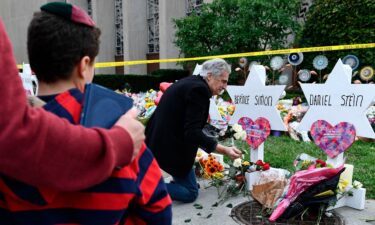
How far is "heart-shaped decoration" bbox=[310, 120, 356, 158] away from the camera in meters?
3.21

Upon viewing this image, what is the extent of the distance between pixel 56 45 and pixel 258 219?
257 cm

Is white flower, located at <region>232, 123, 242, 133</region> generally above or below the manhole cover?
above

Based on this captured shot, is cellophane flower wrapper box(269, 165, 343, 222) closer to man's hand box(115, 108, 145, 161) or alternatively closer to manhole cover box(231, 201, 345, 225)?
manhole cover box(231, 201, 345, 225)

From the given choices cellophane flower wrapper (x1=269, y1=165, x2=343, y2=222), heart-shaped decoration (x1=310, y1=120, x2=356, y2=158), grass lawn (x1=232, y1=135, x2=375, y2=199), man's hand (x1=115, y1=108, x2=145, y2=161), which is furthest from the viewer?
grass lawn (x1=232, y1=135, x2=375, y2=199)

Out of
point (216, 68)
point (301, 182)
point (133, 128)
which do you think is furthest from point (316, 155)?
point (133, 128)

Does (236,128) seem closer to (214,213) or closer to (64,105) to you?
(214,213)

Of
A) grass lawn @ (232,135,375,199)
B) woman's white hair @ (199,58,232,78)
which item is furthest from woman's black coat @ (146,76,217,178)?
grass lawn @ (232,135,375,199)

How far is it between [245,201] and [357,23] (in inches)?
265

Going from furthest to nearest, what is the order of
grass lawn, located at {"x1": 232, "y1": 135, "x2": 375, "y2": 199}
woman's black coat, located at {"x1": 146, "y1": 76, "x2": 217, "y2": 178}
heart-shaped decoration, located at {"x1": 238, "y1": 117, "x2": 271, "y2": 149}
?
grass lawn, located at {"x1": 232, "y1": 135, "x2": 375, "y2": 199}, heart-shaped decoration, located at {"x1": 238, "y1": 117, "x2": 271, "y2": 149}, woman's black coat, located at {"x1": 146, "y1": 76, "x2": 217, "y2": 178}

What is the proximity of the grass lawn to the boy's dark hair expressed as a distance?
346 centimetres

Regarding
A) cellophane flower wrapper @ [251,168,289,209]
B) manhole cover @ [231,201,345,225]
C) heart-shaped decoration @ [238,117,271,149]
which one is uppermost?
heart-shaped decoration @ [238,117,271,149]

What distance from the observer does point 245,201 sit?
11.6ft

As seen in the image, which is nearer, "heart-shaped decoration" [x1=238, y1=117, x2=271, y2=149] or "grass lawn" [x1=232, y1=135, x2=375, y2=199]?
"heart-shaped decoration" [x1=238, y1=117, x2=271, y2=149]

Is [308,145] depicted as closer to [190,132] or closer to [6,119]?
[190,132]
